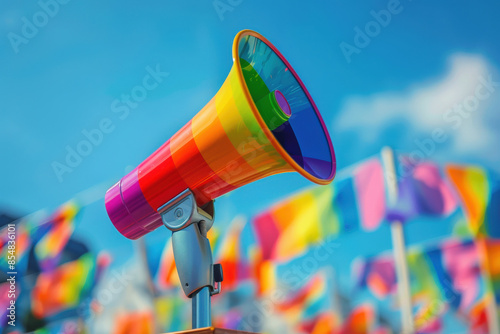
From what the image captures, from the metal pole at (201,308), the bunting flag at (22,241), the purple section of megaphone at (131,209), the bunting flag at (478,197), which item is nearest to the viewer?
the metal pole at (201,308)

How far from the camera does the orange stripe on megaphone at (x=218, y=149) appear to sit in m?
1.16

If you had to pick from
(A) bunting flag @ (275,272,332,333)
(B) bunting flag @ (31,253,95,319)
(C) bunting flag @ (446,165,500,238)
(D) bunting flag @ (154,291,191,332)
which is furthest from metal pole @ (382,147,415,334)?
(B) bunting flag @ (31,253,95,319)

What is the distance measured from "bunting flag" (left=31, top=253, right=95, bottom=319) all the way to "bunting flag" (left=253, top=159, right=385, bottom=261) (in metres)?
1.25

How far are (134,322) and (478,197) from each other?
222cm

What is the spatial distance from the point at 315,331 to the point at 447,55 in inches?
66.4

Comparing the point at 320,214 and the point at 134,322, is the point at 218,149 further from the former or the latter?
the point at 134,322

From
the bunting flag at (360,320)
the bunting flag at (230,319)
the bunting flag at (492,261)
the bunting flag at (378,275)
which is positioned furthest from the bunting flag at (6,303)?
the bunting flag at (492,261)

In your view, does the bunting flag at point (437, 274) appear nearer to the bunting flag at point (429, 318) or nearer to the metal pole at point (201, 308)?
the bunting flag at point (429, 318)

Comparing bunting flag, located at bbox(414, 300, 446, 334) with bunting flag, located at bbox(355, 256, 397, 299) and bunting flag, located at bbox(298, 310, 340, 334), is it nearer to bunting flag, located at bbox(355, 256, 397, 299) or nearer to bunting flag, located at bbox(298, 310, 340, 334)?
bunting flag, located at bbox(355, 256, 397, 299)

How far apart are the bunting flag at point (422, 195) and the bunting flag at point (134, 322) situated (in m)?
1.67

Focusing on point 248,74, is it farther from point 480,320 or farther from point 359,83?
point 480,320

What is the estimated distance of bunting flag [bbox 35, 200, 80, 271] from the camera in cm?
327

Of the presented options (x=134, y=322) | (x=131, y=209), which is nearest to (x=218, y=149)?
(x=131, y=209)

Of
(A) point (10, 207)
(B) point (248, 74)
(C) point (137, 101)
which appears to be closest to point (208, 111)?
(B) point (248, 74)
